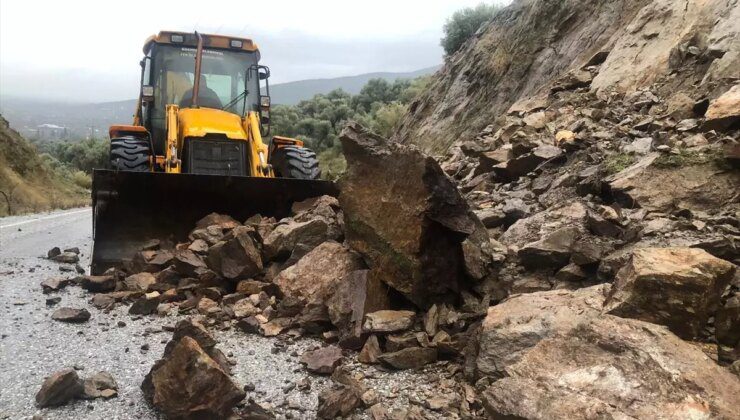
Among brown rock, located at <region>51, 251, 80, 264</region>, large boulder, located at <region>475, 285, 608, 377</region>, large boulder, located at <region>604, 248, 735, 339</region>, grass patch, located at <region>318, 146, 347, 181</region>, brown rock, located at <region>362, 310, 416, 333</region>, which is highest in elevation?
large boulder, located at <region>604, 248, 735, 339</region>

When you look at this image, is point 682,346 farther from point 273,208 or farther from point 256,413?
point 273,208

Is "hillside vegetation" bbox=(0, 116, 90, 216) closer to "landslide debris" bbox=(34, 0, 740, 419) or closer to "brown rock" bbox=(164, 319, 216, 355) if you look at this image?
"landslide debris" bbox=(34, 0, 740, 419)

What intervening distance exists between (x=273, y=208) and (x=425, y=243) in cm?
302

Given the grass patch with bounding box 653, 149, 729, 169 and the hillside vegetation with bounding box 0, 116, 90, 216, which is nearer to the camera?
the grass patch with bounding box 653, 149, 729, 169

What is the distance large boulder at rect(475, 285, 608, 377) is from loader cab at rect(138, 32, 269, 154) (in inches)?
236

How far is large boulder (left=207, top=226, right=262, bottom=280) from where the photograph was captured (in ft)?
17.5

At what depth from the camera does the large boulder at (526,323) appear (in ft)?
10.6

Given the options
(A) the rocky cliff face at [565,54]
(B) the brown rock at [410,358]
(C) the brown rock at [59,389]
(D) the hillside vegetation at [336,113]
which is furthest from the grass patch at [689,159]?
(D) the hillside vegetation at [336,113]

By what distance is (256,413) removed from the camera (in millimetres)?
3127

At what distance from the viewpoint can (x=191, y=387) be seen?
3119 millimetres

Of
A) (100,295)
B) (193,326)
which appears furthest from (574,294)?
(100,295)

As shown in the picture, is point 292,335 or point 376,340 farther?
point 292,335

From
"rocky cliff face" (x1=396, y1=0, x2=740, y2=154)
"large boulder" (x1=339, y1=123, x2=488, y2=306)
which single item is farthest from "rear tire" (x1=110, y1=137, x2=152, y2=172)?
"rocky cliff face" (x1=396, y1=0, x2=740, y2=154)

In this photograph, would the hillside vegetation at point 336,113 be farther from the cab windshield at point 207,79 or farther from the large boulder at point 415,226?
the large boulder at point 415,226
